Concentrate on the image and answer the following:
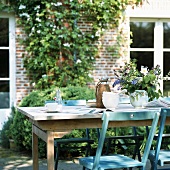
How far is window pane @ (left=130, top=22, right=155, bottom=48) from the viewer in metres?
8.07

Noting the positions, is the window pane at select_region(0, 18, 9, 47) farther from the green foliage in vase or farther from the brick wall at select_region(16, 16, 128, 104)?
the green foliage in vase

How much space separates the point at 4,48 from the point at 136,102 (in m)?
3.96

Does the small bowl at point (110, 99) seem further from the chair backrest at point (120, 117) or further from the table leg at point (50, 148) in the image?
the table leg at point (50, 148)

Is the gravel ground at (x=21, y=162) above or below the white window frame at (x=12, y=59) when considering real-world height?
below

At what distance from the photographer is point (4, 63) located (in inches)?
306

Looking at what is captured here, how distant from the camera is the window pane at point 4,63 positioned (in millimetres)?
7762

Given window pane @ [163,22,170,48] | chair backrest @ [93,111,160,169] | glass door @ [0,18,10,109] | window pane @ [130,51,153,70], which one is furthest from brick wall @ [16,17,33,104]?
chair backrest @ [93,111,160,169]

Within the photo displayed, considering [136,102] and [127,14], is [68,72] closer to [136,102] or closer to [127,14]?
[127,14]

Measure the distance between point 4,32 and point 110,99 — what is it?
405cm

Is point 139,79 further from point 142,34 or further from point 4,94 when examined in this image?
point 4,94

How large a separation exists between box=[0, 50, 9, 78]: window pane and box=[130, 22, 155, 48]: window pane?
2346mm

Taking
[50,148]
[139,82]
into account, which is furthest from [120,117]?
[139,82]

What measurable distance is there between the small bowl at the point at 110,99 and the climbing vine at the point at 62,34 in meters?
3.34

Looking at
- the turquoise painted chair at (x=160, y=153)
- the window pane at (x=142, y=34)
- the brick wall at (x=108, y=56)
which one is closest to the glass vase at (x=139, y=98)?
the turquoise painted chair at (x=160, y=153)
